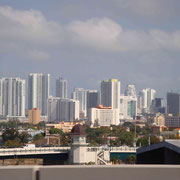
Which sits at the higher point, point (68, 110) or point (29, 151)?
point (68, 110)

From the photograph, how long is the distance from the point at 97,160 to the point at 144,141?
75.4 ft

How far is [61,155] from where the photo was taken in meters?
39.8

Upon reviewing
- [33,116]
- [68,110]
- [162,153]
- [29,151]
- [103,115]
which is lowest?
[29,151]

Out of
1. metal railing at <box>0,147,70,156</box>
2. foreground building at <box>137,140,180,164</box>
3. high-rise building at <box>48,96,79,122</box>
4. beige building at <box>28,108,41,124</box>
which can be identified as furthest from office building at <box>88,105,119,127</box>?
foreground building at <box>137,140,180,164</box>

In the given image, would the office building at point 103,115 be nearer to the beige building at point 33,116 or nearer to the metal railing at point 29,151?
the beige building at point 33,116
